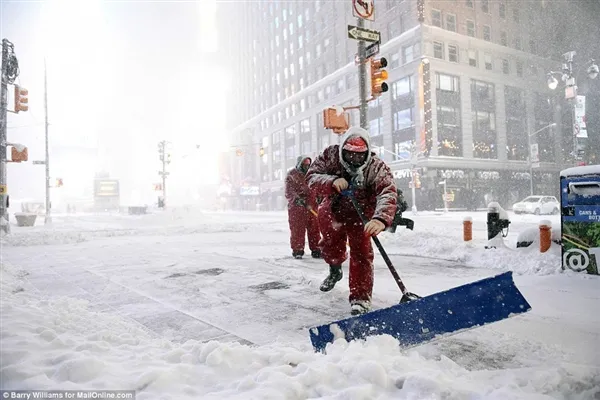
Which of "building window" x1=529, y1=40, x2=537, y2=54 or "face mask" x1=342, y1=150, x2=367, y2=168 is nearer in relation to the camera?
"face mask" x1=342, y1=150, x2=367, y2=168

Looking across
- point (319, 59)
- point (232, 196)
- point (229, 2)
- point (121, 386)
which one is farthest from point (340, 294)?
point (229, 2)

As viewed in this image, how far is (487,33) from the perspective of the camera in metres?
40.2

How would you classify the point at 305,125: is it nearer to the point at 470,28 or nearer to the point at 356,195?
the point at 470,28

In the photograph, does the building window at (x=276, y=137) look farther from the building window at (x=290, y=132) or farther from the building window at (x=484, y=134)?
the building window at (x=484, y=134)

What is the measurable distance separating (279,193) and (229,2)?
53.7 m

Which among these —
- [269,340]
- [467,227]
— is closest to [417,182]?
[467,227]

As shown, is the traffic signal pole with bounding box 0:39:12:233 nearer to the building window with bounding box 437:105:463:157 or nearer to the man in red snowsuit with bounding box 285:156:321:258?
the man in red snowsuit with bounding box 285:156:321:258

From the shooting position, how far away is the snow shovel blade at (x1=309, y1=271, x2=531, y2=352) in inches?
90.4

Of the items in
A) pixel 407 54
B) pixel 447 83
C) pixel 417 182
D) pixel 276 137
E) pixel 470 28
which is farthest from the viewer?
pixel 276 137

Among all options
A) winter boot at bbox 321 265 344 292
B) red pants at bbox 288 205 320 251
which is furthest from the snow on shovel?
red pants at bbox 288 205 320 251

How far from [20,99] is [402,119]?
32446 millimetres

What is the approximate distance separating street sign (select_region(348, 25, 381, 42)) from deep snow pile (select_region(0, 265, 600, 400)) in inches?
278

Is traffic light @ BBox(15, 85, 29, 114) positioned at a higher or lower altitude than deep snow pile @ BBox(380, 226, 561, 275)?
higher

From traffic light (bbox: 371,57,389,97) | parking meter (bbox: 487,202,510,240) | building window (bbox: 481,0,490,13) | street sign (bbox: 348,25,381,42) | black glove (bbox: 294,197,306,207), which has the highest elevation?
building window (bbox: 481,0,490,13)
